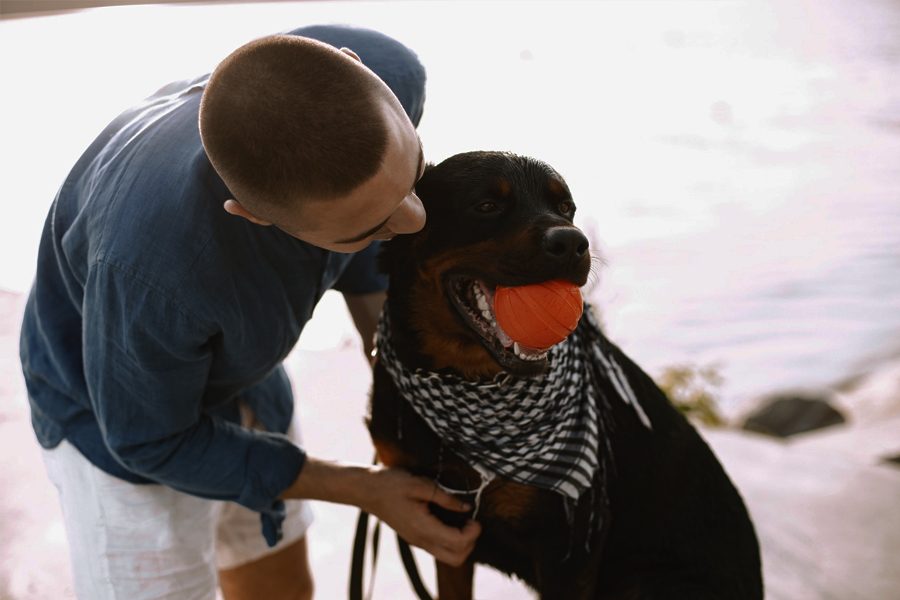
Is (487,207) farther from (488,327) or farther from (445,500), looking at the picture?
(445,500)

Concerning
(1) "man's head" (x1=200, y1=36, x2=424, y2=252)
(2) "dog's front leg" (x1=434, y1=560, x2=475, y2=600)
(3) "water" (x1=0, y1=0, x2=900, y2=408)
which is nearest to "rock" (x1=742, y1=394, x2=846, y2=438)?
(3) "water" (x1=0, y1=0, x2=900, y2=408)

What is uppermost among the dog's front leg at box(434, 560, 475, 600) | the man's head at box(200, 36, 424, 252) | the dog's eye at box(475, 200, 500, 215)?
the man's head at box(200, 36, 424, 252)

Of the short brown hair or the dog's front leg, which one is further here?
the dog's front leg

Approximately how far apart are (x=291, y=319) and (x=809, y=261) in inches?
147

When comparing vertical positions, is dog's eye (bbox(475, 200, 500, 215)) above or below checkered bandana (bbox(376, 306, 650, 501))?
above

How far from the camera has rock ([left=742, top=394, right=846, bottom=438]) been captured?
11.7 feet

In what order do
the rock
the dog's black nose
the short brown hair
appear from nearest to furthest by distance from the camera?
the short brown hair < the dog's black nose < the rock

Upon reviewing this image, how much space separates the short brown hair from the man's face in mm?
20

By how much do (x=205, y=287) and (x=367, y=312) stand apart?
794mm

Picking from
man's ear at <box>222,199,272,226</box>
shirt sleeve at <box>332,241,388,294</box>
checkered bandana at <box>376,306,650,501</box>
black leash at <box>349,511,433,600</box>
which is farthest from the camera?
shirt sleeve at <box>332,241,388,294</box>

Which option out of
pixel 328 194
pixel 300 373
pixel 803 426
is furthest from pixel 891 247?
pixel 328 194

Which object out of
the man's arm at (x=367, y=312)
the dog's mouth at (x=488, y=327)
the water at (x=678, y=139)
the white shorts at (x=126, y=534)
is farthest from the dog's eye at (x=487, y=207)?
the water at (x=678, y=139)

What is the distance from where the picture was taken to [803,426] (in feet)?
11.8

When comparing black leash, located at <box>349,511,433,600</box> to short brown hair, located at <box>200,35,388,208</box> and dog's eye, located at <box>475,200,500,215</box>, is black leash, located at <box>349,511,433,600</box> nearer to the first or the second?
dog's eye, located at <box>475,200,500,215</box>
